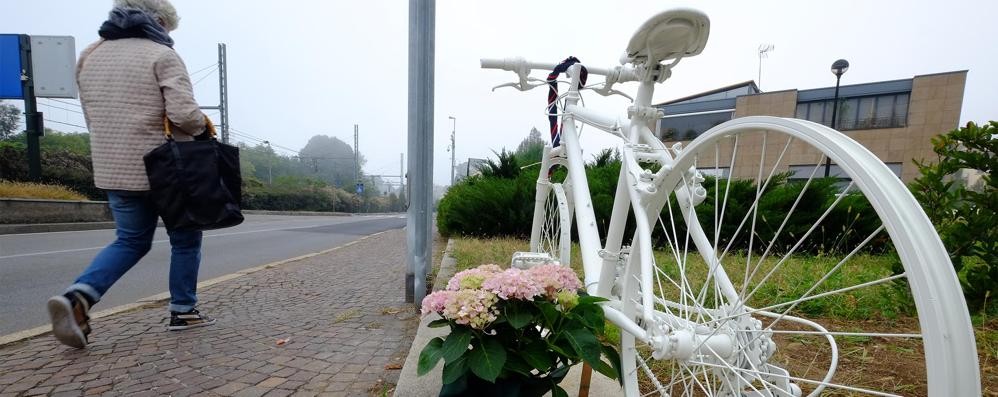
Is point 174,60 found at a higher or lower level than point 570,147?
higher

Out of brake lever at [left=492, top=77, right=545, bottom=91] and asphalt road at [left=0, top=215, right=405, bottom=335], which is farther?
asphalt road at [left=0, top=215, right=405, bottom=335]

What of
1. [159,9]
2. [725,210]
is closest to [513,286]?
[159,9]

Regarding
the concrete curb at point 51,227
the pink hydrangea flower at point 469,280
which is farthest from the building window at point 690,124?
the pink hydrangea flower at point 469,280

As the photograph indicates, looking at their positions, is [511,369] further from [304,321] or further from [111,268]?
[111,268]

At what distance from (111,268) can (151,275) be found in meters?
2.62

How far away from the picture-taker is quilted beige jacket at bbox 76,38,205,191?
1919mm

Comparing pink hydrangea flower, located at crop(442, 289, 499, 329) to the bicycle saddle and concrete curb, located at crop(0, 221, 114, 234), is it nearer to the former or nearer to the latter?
the bicycle saddle

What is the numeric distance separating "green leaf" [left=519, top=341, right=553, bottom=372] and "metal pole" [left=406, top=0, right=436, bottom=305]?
1.39m

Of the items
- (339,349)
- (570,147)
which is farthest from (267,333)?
(570,147)

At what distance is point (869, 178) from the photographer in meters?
0.62

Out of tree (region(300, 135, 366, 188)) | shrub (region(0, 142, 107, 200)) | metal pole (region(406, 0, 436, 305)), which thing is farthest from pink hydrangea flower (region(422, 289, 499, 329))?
tree (region(300, 135, 366, 188))

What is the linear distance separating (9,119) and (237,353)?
1425 inches

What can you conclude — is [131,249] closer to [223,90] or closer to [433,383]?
[433,383]

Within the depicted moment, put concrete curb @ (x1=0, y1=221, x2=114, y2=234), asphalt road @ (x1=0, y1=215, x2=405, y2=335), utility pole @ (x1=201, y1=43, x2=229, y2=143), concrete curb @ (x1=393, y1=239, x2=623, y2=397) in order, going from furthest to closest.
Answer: utility pole @ (x1=201, y1=43, x2=229, y2=143)
concrete curb @ (x1=0, y1=221, x2=114, y2=234)
asphalt road @ (x1=0, y1=215, x2=405, y2=335)
concrete curb @ (x1=393, y1=239, x2=623, y2=397)
